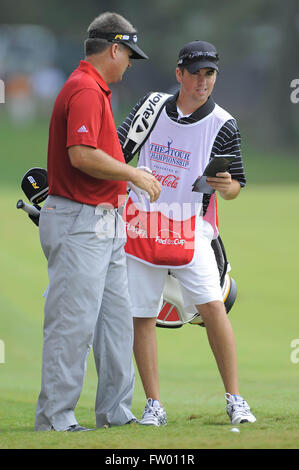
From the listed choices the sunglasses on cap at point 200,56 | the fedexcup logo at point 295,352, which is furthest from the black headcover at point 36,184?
the fedexcup logo at point 295,352

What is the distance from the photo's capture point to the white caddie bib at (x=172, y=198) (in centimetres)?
560

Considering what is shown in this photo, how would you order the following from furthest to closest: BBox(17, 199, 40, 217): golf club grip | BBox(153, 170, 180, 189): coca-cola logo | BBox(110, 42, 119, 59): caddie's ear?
BBox(153, 170, 180, 189): coca-cola logo < BBox(17, 199, 40, 217): golf club grip < BBox(110, 42, 119, 59): caddie's ear

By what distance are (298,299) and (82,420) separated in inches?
271

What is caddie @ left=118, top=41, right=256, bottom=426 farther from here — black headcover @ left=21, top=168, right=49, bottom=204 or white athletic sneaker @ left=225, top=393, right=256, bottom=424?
black headcover @ left=21, top=168, right=49, bottom=204

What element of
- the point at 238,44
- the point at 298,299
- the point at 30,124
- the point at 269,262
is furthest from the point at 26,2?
the point at 298,299

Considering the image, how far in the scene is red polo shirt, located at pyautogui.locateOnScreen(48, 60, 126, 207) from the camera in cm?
486

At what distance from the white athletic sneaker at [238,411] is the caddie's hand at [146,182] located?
1263mm

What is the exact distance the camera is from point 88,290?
5039 mm

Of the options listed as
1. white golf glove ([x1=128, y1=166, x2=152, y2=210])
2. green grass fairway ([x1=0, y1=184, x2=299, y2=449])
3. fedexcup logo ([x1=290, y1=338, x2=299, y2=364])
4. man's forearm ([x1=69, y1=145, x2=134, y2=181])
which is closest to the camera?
green grass fairway ([x1=0, y1=184, x2=299, y2=449])

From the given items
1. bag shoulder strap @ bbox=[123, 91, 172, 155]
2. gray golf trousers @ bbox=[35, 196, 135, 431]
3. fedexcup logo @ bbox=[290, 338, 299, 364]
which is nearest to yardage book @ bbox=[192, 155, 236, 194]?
bag shoulder strap @ bbox=[123, 91, 172, 155]

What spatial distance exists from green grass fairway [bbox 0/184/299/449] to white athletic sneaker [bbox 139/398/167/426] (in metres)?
0.08

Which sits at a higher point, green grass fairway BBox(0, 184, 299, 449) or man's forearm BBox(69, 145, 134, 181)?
man's forearm BBox(69, 145, 134, 181)

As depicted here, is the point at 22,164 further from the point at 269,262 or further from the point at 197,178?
the point at 197,178

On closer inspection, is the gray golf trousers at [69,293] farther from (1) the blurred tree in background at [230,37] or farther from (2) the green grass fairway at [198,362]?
(1) the blurred tree in background at [230,37]
